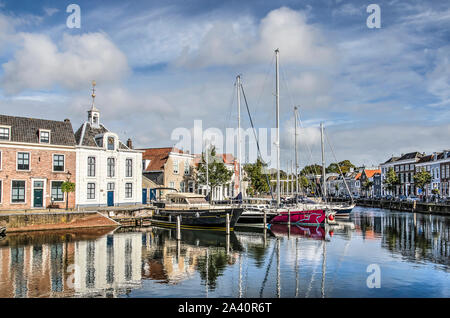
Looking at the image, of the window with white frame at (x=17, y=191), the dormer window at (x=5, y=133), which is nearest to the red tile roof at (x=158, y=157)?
the window with white frame at (x=17, y=191)

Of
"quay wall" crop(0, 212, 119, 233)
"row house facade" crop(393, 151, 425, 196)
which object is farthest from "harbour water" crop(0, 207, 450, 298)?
"row house facade" crop(393, 151, 425, 196)

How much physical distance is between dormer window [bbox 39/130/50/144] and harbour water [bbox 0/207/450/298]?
1185cm

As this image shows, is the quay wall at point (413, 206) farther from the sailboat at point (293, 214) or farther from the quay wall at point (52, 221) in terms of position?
the quay wall at point (52, 221)

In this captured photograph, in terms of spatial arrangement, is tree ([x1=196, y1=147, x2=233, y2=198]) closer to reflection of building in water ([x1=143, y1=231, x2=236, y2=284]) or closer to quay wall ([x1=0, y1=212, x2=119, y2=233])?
quay wall ([x1=0, y1=212, x2=119, y2=233])

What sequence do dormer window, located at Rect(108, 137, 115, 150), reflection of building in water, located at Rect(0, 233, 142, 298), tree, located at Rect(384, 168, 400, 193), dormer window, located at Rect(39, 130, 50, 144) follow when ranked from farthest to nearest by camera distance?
tree, located at Rect(384, 168, 400, 193), dormer window, located at Rect(108, 137, 115, 150), dormer window, located at Rect(39, 130, 50, 144), reflection of building in water, located at Rect(0, 233, 142, 298)

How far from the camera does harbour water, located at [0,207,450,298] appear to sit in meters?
18.1

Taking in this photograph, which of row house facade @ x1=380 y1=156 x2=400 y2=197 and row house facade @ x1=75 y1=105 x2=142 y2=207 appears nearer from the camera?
row house facade @ x1=75 y1=105 x2=142 y2=207

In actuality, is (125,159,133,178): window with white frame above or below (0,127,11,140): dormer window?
below

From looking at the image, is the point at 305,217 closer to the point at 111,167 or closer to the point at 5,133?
the point at 111,167

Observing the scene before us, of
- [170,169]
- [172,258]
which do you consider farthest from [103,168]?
[172,258]

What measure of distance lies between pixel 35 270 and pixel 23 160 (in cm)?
2404

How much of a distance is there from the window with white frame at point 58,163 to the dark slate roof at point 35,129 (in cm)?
154

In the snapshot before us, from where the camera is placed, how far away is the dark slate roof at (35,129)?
4206cm

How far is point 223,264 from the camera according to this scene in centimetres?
2417
